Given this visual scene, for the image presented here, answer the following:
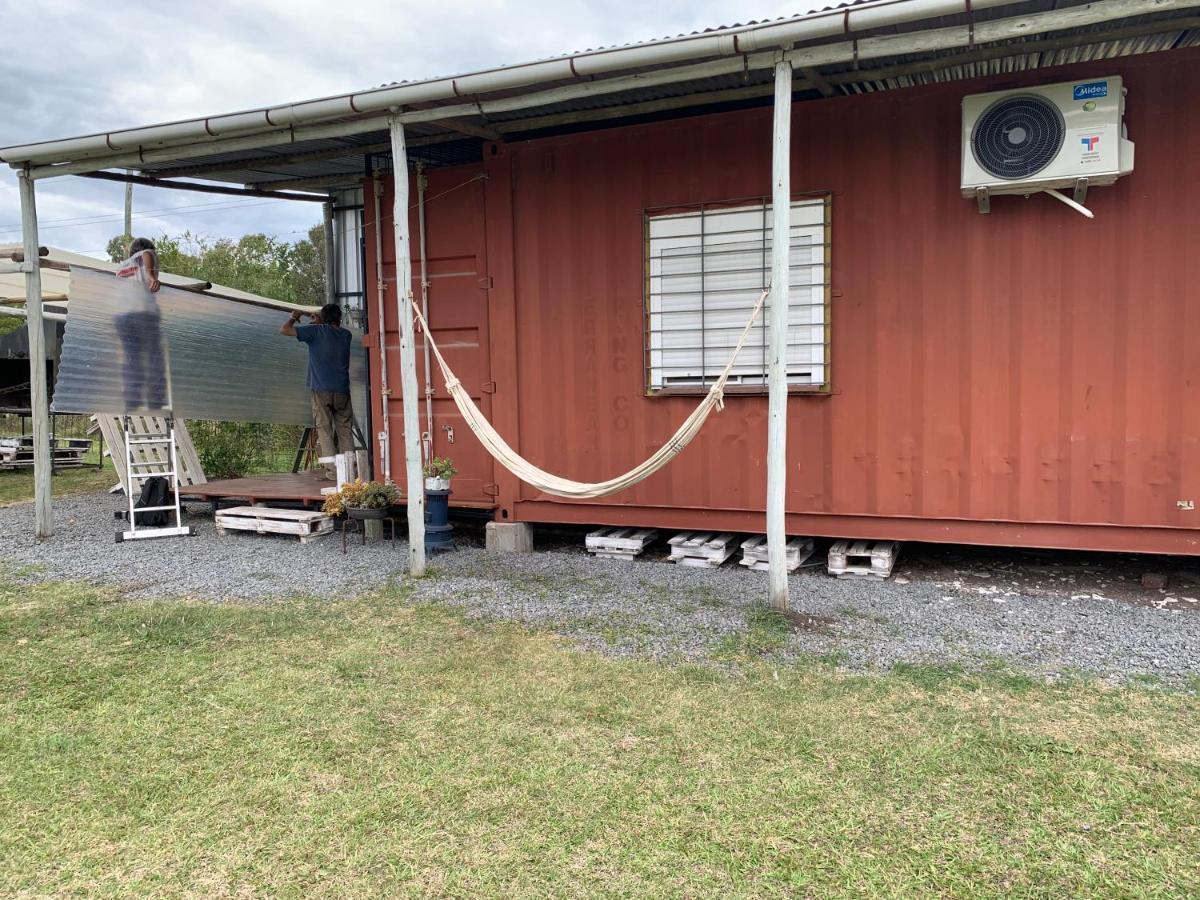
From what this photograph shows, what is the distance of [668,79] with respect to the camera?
13.2 ft

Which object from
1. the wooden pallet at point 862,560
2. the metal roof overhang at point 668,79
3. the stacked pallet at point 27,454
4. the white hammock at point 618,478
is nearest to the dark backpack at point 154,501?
the metal roof overhang at point 668,79

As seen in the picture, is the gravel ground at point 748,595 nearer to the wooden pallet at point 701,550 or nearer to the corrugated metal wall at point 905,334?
the wooden pallet at point 701,550

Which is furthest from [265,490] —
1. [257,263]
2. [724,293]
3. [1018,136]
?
[257,263]

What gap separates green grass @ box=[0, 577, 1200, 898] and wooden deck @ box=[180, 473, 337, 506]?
10.0 feet

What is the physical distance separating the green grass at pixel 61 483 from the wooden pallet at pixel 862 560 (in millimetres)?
8371

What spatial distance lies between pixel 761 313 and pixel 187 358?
4.81m

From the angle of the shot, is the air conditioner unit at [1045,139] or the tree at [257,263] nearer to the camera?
the air conditioner unit at [1045,139]

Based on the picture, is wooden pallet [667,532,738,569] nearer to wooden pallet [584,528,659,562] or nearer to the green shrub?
wooden pallet [584,528,659,562]

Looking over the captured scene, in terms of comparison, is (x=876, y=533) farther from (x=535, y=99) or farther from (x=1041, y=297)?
(x=535, y=99)

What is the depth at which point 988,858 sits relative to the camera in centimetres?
197

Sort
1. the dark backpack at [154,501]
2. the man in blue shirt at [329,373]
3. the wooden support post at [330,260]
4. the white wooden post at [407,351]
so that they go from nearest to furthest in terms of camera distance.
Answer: the white wooden post at [407,351] → the dark backpack at [154,501] → the man in blue shirt at [329,373] → the wooden support post at [330,260]

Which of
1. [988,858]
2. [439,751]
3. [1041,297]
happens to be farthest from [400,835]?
[1041,297]

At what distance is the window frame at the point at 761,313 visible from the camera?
4.78 m

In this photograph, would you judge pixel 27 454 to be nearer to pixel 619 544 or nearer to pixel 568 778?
pixel 619 544
